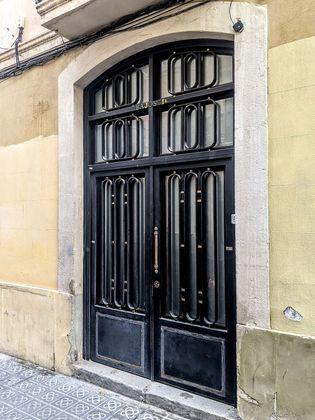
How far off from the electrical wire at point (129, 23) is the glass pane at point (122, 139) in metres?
0.91

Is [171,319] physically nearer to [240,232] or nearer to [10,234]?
[240,232]

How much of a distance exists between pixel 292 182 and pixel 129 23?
237cm

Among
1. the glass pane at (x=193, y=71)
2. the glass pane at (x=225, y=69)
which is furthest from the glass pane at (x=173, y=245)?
the glass pane at (x=225, y=69)

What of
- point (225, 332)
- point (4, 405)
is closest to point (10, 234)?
point (4, 405)

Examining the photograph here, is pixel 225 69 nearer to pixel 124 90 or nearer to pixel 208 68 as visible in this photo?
pixel 208 68

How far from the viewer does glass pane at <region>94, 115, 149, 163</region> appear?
3.99 meters

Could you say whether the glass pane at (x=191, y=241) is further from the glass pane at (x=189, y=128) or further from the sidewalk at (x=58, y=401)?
the sidewalk at (x=58, y=401)

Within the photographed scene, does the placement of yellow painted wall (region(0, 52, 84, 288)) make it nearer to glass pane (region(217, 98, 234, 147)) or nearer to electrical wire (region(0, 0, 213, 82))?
electrical wire (region(0, 0, 213, 82))

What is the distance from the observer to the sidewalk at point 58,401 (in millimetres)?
3404

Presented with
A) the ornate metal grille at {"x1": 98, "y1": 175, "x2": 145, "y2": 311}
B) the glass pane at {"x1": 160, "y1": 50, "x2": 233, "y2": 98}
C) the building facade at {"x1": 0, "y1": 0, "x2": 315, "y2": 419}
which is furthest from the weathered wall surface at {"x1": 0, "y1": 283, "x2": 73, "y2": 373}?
the glass pane at {"x1": 160, "y1": 50, "x2": 233, "y2": 98}

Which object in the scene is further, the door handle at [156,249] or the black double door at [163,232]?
the door handle at [156,249]

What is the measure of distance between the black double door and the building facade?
2 cm

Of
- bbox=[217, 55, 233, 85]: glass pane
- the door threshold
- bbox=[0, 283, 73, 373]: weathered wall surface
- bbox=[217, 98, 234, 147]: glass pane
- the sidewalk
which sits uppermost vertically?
bbox=[217, 55, 233, 85]: glass pane

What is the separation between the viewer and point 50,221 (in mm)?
4488
